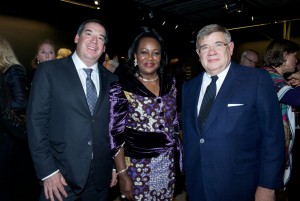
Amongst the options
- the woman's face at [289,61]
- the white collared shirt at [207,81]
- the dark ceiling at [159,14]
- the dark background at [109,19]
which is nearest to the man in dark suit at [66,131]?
the white collared shirt at [207,81]

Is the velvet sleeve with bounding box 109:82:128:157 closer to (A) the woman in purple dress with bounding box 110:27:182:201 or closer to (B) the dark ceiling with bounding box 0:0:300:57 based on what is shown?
(A) the woman in purple dress with bounding box 110:27:182:201

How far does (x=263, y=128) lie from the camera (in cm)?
180

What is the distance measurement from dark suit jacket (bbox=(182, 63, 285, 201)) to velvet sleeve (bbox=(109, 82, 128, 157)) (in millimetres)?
701

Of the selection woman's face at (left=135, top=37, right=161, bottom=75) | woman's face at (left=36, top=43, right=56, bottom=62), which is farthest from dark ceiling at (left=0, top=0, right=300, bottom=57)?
woman's face at (left=135, top=37, right=161, bottom=75)

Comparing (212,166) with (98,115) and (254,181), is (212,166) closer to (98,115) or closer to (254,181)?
(254,181)

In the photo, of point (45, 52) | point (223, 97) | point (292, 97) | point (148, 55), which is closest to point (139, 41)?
point (148, 55)

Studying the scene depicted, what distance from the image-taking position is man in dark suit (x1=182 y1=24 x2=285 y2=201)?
1777 mm

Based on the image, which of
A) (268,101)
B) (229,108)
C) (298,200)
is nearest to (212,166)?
(229,108)

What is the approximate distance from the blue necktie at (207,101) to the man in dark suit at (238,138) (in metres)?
0.02

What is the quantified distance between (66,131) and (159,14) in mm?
7090

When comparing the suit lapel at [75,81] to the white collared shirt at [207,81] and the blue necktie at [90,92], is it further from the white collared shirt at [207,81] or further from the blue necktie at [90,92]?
the white collared shirt at [207,81]

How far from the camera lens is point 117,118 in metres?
2.21

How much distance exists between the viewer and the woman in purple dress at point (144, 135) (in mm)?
2240

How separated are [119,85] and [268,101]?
1.25 m
